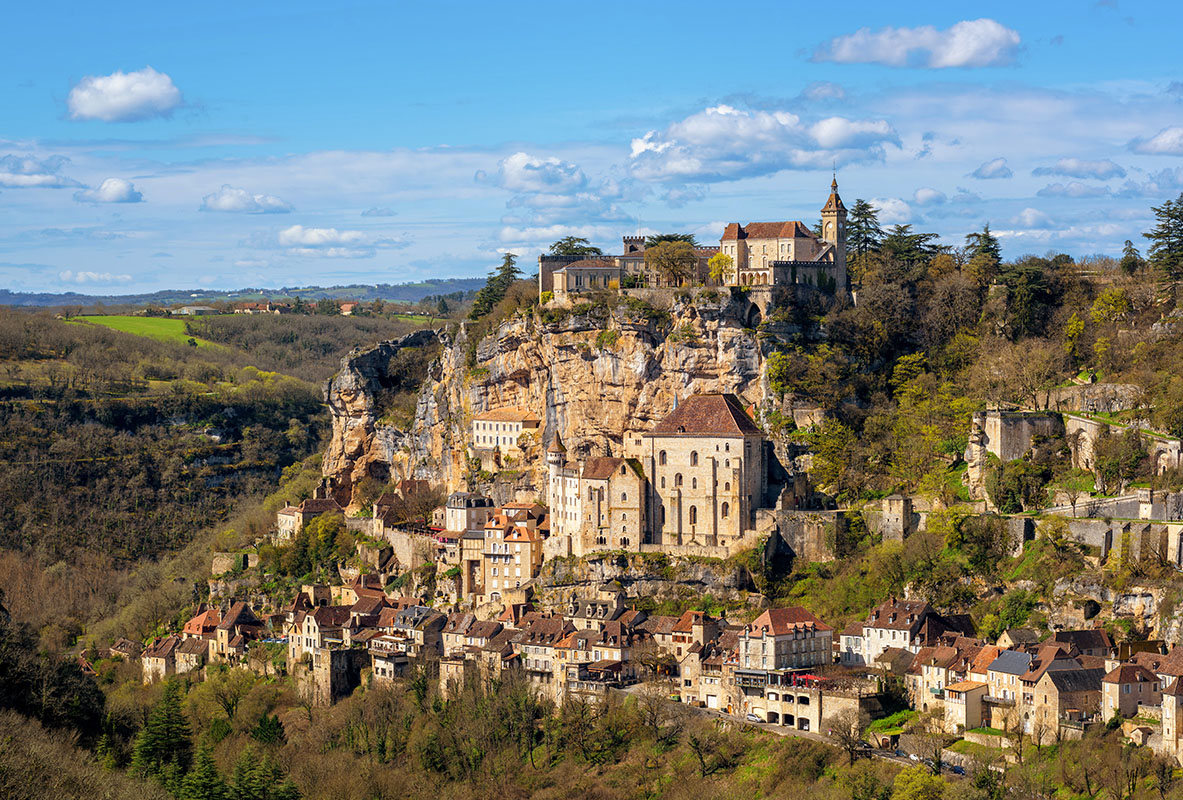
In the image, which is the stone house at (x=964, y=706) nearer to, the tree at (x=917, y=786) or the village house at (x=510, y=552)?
the tree at (x=917, y=786)

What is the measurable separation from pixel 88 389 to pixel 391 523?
57.8m

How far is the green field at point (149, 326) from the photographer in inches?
6683

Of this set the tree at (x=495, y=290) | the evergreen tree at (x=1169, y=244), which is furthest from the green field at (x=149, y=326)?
the evergreen tree at (x=1169, y=244)

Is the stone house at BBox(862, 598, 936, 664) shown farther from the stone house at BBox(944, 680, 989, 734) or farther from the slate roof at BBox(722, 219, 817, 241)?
the slate roof at BBox(722, 219, 817, 241)

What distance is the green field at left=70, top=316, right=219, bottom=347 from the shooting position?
557 ft

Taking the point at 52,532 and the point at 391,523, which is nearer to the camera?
the point at 391,523

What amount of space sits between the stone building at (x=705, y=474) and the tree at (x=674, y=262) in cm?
1184

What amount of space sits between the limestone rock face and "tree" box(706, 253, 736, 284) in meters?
3.53

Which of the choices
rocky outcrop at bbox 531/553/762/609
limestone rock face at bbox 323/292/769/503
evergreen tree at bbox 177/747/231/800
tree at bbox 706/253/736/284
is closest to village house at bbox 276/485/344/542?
limestone rock face at bbox 323/292/769/503

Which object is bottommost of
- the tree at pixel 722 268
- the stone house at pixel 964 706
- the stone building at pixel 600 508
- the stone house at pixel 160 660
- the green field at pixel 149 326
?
the stone house at pixel 160 660

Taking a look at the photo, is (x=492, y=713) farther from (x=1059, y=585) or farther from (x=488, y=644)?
(x=1059, y=585)

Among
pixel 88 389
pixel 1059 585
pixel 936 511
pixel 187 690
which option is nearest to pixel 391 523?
pixel 187 690

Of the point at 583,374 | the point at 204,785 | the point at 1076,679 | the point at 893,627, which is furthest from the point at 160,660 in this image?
the point at 1076,679

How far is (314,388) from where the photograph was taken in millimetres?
148625
